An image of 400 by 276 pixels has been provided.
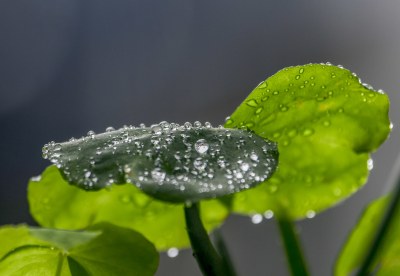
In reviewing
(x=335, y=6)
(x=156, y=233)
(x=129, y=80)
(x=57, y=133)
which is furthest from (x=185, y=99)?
(x=156, y=233)

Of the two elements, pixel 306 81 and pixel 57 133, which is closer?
pixel 306 81

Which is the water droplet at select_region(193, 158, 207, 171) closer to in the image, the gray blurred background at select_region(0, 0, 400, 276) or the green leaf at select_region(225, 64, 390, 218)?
the green leaf at select_region(225, 64, 390, 218)

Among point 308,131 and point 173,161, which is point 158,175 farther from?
point 308,131

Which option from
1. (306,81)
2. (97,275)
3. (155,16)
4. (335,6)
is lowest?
(155,16)

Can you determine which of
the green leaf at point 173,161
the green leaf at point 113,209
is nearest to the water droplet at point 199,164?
the green leaf at point 173,161

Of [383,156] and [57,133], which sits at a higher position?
[383,156]

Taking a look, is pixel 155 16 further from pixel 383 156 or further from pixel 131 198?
pixel 131 198
